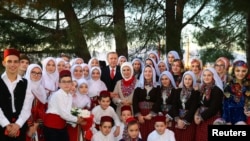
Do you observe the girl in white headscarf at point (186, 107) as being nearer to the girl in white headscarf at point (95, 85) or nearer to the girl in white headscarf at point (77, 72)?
the girl in white headscarf at point (95, 85)

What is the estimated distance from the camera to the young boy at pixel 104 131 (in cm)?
538

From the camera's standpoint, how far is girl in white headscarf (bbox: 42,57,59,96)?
18.0 feet

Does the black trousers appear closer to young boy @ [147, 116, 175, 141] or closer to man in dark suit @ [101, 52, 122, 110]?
young boy @ [147, 116, 175, 141]

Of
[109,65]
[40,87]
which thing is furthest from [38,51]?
[40,87]

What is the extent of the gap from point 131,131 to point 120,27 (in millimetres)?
2576

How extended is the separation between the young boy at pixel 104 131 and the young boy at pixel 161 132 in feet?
1.62

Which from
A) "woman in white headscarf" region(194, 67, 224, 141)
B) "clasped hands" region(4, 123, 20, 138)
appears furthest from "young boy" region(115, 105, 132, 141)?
"clasped hands" region(4, 123, 20, 138)

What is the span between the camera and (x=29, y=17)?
29.2 feet

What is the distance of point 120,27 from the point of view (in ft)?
24.2

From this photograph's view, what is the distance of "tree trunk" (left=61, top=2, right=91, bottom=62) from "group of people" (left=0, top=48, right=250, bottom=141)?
1.60 m

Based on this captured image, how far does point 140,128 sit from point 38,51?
4.04m

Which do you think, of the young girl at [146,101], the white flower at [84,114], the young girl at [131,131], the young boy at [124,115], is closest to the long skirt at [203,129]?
the young girl at [146,101]

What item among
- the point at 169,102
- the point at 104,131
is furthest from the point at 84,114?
the point at 169,102

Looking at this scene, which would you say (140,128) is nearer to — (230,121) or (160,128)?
(160,128)
